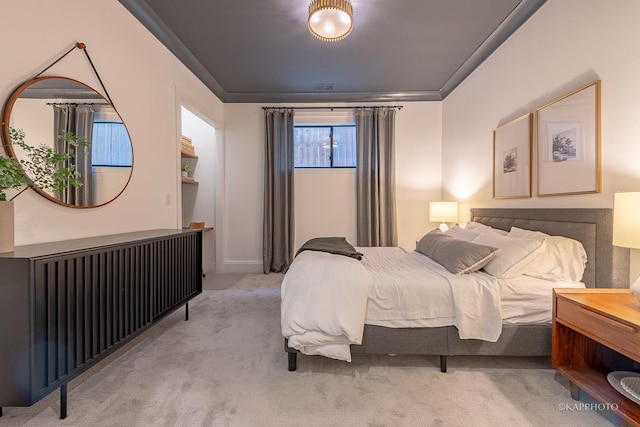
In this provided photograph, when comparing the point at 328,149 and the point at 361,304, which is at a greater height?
the point at 328,149

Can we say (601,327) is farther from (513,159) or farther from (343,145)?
(343,145)

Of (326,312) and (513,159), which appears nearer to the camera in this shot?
(326,312)

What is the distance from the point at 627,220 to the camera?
1413mm

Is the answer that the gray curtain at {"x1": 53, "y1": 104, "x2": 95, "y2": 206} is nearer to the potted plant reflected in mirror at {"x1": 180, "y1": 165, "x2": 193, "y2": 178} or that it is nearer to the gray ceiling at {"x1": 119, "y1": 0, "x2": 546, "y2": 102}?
the gray ceiling at {"x1": 119, "y1": 0, "x2": 546, "y2": 102}

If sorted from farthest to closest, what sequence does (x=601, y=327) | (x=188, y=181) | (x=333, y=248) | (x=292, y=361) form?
(x=188, y=181), (x=333, y=248), (x=292, y=361), (x=601, y=327)

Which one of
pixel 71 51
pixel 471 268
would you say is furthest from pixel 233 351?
pixel 71 51

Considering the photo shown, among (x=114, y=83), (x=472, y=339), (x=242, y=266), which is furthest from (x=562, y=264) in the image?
(x=242, y=266)

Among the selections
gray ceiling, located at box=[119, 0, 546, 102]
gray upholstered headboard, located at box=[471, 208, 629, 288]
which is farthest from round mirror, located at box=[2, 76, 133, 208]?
gray upholstered headboard, located at box=[471, 208, 629, 288]

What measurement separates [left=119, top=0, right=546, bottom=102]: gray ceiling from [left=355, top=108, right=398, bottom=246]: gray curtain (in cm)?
42

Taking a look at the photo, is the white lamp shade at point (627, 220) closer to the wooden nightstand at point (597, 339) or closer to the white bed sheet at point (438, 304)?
the wooden nightstand at point (597, 339)

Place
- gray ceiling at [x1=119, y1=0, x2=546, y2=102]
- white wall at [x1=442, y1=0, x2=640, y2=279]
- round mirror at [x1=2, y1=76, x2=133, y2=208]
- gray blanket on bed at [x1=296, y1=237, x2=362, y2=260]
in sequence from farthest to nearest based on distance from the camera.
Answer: gray ceiling at [x1=119, y1=0, x2=546, y2=102] < gray blanket on bed at [x1=296, y1=237, x2=362, y2=260] < white wall at [x1=442, y1=0, x2=640, y2=279] < round mirror at [x1=2, y1=76, x2=133, y2=208]

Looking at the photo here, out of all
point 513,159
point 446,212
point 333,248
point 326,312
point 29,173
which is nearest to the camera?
point 29,173

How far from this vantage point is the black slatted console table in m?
1.21

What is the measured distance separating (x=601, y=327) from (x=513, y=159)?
5.96 ft
